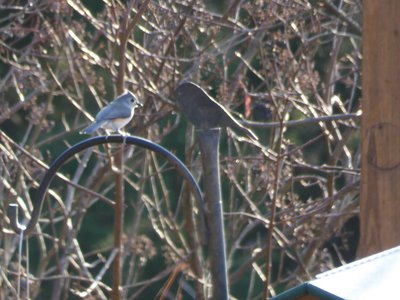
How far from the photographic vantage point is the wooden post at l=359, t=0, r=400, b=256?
8.21 feet

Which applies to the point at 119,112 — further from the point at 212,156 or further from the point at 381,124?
the point at 212,156

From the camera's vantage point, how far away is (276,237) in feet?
17.2

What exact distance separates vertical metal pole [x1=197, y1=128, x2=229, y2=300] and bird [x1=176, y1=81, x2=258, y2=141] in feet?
0.07

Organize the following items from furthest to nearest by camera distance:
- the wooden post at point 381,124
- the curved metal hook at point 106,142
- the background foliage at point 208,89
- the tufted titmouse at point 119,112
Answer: the background foliage at point 208,89 → the tufted titmouse at point 119,112 → the wooden post at point 381,124 → the curved metal hook at point 106,142

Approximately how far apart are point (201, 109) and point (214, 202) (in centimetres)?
18

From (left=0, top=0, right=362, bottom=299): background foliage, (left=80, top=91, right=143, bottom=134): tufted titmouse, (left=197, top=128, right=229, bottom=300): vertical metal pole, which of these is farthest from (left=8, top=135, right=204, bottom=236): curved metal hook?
(left=0, top=0, right=362, bottom=299): background foliage

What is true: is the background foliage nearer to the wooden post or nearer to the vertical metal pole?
the wooden post

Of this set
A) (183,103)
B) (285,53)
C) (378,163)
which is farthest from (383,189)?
(285,53)

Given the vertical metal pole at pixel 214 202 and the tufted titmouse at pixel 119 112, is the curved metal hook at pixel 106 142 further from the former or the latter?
the tufted titmouse at pixel 119 112

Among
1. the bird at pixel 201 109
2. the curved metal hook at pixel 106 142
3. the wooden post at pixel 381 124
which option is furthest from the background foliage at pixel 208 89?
the bird at pixel 201 109

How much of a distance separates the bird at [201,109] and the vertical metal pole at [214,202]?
0.02 meters

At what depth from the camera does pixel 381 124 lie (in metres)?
2.52

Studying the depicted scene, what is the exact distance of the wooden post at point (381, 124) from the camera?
2.50 m

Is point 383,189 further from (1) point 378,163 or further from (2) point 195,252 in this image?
(2) point 195,252
